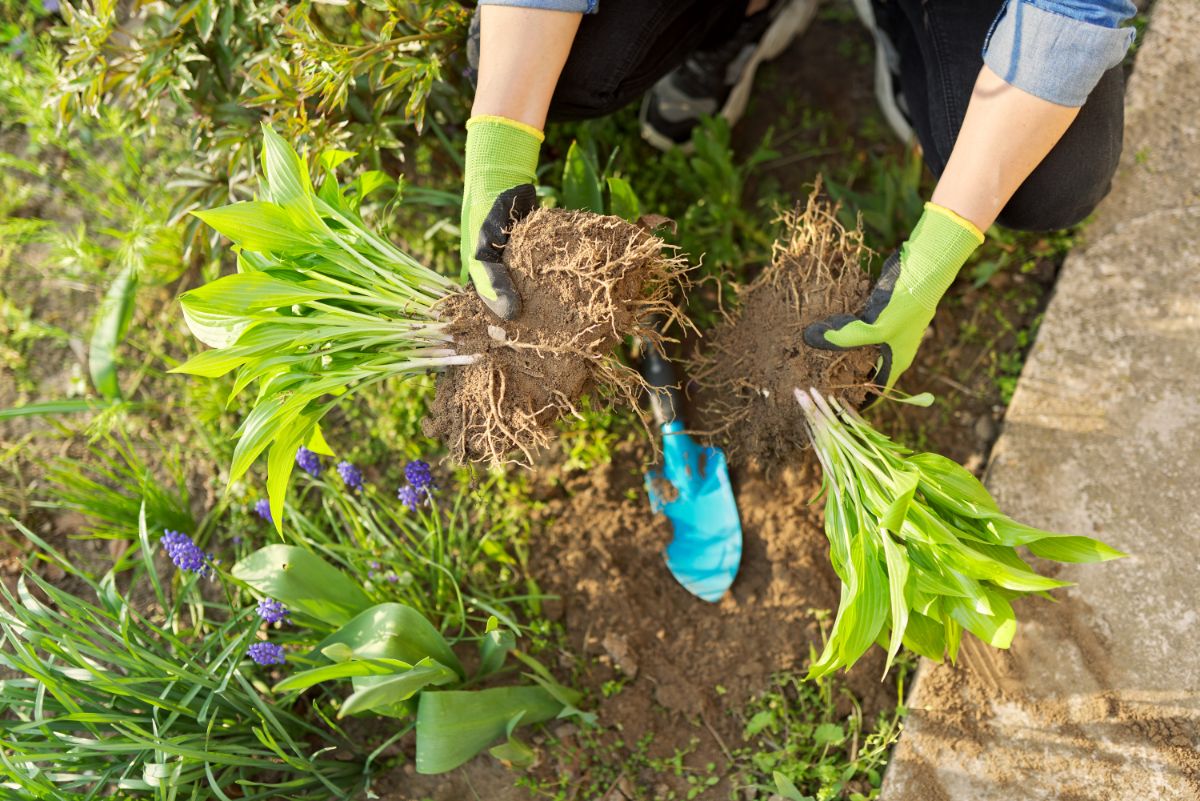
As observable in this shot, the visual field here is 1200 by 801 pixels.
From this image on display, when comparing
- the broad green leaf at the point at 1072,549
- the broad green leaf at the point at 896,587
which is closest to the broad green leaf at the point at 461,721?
the broad green leaf at the point at 896,587

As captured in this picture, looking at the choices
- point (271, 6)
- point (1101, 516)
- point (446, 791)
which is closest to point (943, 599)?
point (1101, 516)

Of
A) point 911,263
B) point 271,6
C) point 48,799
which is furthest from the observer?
point 271,6

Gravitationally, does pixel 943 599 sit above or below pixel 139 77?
below

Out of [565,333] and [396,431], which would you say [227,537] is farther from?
[565,333]

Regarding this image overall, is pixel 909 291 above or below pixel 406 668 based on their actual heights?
above

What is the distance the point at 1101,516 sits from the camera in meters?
1.57

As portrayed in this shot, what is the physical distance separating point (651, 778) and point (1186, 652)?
963 mm

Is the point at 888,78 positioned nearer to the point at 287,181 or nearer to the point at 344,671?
the point at 287,181

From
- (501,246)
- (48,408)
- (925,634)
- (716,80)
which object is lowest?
(48,408)

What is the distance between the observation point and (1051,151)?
4.80 feet

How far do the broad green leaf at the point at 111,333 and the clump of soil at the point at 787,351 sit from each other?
1.26 m

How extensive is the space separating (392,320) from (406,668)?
56 centimetres

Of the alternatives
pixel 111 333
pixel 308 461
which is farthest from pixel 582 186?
pixel 111 333

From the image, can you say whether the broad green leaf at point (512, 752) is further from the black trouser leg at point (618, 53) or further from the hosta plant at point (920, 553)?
the black trouser leg at point (618, 53)
